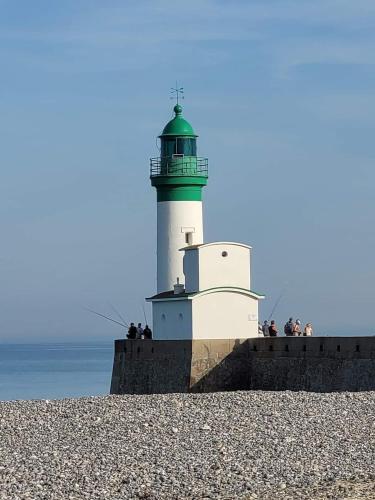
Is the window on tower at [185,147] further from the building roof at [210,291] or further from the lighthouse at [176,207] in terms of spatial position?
the building roof at [210,291]

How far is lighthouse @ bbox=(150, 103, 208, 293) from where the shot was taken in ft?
95.3

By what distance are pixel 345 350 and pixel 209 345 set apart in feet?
12.7

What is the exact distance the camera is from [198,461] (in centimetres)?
1402

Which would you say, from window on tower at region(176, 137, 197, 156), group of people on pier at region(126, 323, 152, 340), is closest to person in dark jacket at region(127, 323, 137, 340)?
group of people on pier at region(126, 323, 152, 340)

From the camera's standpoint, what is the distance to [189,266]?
2717 cm

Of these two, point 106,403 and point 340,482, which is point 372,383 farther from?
point 340,482

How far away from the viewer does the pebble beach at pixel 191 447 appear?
41.6 feet

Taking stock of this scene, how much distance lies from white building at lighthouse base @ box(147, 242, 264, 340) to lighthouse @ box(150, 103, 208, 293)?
5.22ft

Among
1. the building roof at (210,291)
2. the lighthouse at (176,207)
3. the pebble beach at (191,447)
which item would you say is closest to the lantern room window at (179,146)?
the lighthouse at (176,207)

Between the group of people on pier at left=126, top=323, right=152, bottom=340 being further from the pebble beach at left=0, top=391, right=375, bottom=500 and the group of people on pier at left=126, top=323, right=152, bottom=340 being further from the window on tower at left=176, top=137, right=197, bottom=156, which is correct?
the pebble beach at left=0, top=391, right=375, bottom=500

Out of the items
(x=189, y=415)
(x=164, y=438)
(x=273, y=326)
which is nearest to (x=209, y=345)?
(x=273, y=326)

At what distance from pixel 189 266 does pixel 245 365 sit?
2.40m

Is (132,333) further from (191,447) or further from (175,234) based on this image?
(191,447)

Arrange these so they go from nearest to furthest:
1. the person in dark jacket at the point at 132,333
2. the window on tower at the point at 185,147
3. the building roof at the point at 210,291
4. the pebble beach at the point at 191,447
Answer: the pebble beach at the point at 191,447, the building roof at the point at 210,291, the window on tower at the point at 185,147, the person in dark jacket at the point at 132,333
